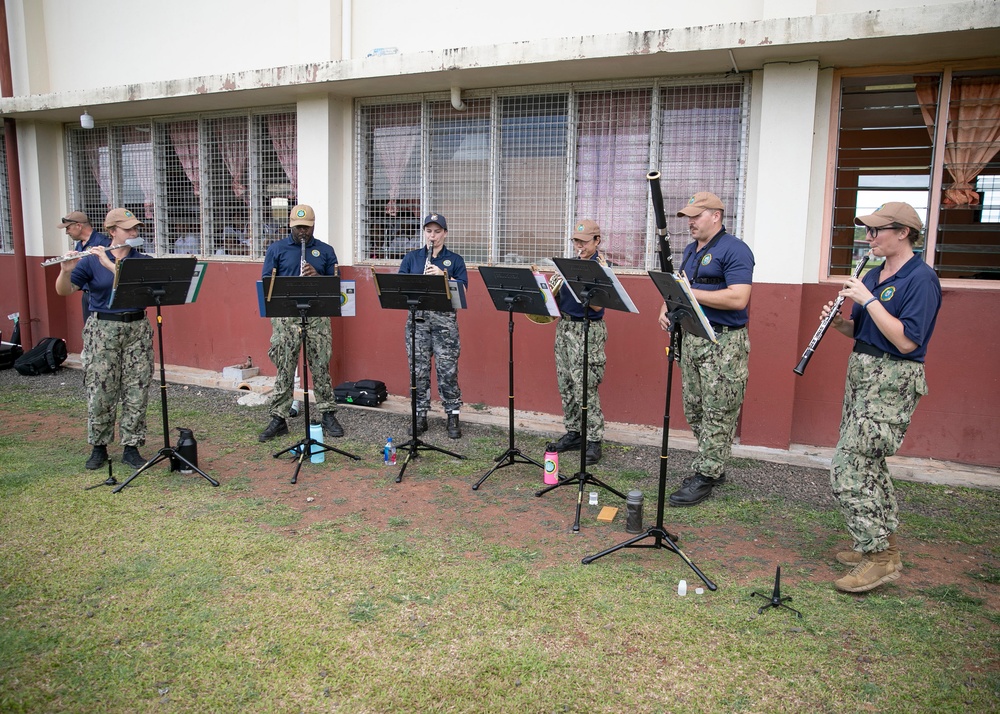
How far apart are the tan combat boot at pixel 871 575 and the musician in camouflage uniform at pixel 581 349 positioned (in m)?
2.57

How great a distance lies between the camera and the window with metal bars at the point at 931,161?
6.28m

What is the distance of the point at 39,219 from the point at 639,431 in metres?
9.54

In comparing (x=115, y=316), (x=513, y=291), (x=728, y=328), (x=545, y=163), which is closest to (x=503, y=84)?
(x=545, y=163)

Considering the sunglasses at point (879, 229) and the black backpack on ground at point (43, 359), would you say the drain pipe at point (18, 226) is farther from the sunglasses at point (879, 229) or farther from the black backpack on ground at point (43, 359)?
the sunglasses at point (879, 229)

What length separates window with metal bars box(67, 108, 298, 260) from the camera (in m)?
9.34

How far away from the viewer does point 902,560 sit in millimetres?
4594

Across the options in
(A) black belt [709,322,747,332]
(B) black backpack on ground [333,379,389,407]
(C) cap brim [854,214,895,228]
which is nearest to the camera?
(C) cap brim [854,214,895,228]

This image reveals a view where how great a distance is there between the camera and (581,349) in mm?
6367

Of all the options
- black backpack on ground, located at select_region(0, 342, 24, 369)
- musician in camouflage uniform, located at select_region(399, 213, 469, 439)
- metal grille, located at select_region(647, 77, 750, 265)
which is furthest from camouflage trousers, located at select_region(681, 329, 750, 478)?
black backpack on ground, located at select_region(0, 342, 24, 369)

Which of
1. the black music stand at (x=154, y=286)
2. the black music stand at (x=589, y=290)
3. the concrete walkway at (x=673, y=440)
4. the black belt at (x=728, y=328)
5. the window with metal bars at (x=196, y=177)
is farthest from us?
the window with metal bars at (x=196, y=177)

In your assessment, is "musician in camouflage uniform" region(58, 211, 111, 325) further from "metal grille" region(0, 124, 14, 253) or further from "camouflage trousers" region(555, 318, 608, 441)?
"metal grille" region(0, 124, 14, 253)

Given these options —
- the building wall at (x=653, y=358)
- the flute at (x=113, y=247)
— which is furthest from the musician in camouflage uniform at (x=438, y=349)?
the flute at (x=113, y=247)

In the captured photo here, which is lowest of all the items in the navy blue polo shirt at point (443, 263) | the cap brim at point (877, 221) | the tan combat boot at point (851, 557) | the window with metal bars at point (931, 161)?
the tan combat boot at point (851, 557)

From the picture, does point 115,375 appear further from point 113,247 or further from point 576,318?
point 576,318
